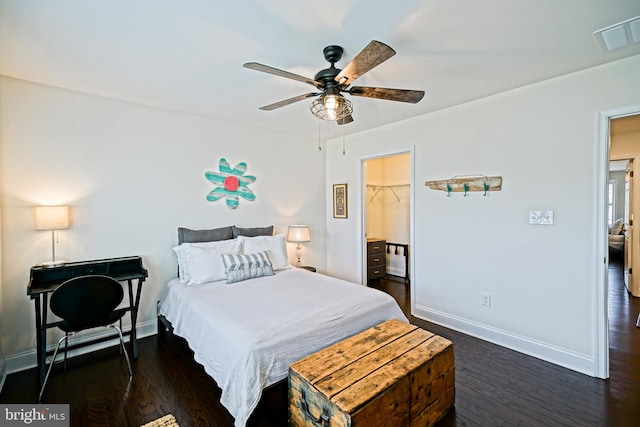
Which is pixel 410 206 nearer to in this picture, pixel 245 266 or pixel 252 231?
pixel 252 231

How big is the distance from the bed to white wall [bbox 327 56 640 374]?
1122 millimetres

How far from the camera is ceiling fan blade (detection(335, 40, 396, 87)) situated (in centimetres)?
150

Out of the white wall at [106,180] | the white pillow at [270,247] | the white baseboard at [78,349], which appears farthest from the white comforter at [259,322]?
the white wall at [106,180]

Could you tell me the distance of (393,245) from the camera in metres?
5.52

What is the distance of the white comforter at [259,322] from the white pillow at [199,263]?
11cm

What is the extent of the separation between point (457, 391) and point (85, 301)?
287 cm

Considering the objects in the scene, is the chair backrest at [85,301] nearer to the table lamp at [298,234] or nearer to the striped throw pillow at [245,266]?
the striped throw pillow at [245,266]

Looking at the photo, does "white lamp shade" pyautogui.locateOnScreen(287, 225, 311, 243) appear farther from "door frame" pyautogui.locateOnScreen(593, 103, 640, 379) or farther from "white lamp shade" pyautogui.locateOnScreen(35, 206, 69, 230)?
"door frame" pyautogui.locateOnScreen(593, 103, 640, 379)

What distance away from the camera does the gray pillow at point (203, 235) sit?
327 centimetres

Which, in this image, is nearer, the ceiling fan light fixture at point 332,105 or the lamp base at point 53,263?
the ceiling fan light fixture at point 332,105

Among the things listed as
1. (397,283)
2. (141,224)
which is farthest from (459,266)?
(141,224)

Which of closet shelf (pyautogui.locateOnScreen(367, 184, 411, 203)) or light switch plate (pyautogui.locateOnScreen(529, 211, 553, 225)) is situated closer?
light switch plate (pyautogui.locateOnScreen(529, 211, 553, 225))

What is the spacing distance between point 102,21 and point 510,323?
3966 mm

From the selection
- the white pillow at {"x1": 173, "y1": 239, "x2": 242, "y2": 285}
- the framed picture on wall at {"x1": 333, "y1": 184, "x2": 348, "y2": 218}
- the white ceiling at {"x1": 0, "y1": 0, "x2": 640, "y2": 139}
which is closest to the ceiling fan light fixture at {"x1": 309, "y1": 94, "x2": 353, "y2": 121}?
the white ceiling at {"x1": 0, "y1": 0, "x2": 640, "y2": 139}
